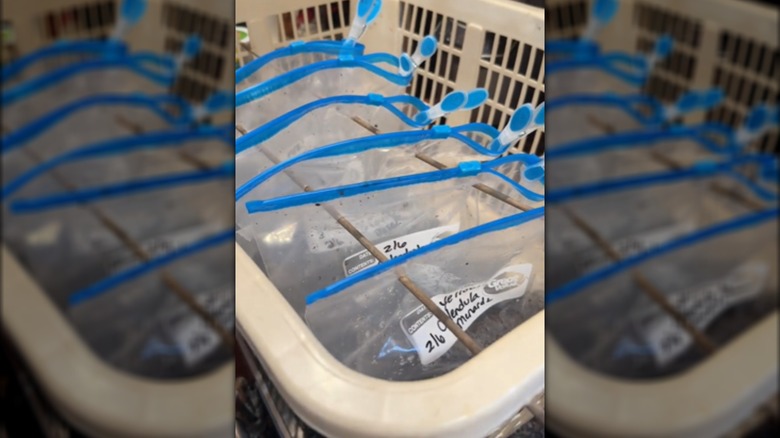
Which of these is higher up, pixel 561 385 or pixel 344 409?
pixel 561 385

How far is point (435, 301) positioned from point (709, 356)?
304 millimetres

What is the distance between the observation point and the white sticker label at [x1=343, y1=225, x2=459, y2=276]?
0.48 meters

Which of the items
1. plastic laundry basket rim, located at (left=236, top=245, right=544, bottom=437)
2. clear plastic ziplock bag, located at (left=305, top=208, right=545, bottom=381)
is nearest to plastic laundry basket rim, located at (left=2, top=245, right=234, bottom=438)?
plastic laundry basket rim, located at (left=236, top=245, right=544, bottom=437)

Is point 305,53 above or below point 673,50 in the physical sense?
below

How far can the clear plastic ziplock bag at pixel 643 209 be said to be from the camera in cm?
14

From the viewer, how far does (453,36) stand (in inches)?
21.5

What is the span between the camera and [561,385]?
146mm

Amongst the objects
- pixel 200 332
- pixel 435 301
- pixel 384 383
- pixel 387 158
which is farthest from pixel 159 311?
pixel 387 158

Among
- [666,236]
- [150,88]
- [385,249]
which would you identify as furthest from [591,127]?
[385,249]

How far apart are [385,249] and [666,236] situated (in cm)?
36

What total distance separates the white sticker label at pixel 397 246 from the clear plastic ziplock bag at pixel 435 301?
4 cm

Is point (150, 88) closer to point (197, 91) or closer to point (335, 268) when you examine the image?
point (197, 91)

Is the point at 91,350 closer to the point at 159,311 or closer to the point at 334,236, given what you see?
the point at 159,311

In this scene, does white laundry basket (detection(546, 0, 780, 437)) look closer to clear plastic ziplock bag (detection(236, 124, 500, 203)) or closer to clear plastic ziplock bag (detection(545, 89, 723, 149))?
clear plastic ziplock bag (detection(545, 89, 723, 149))
